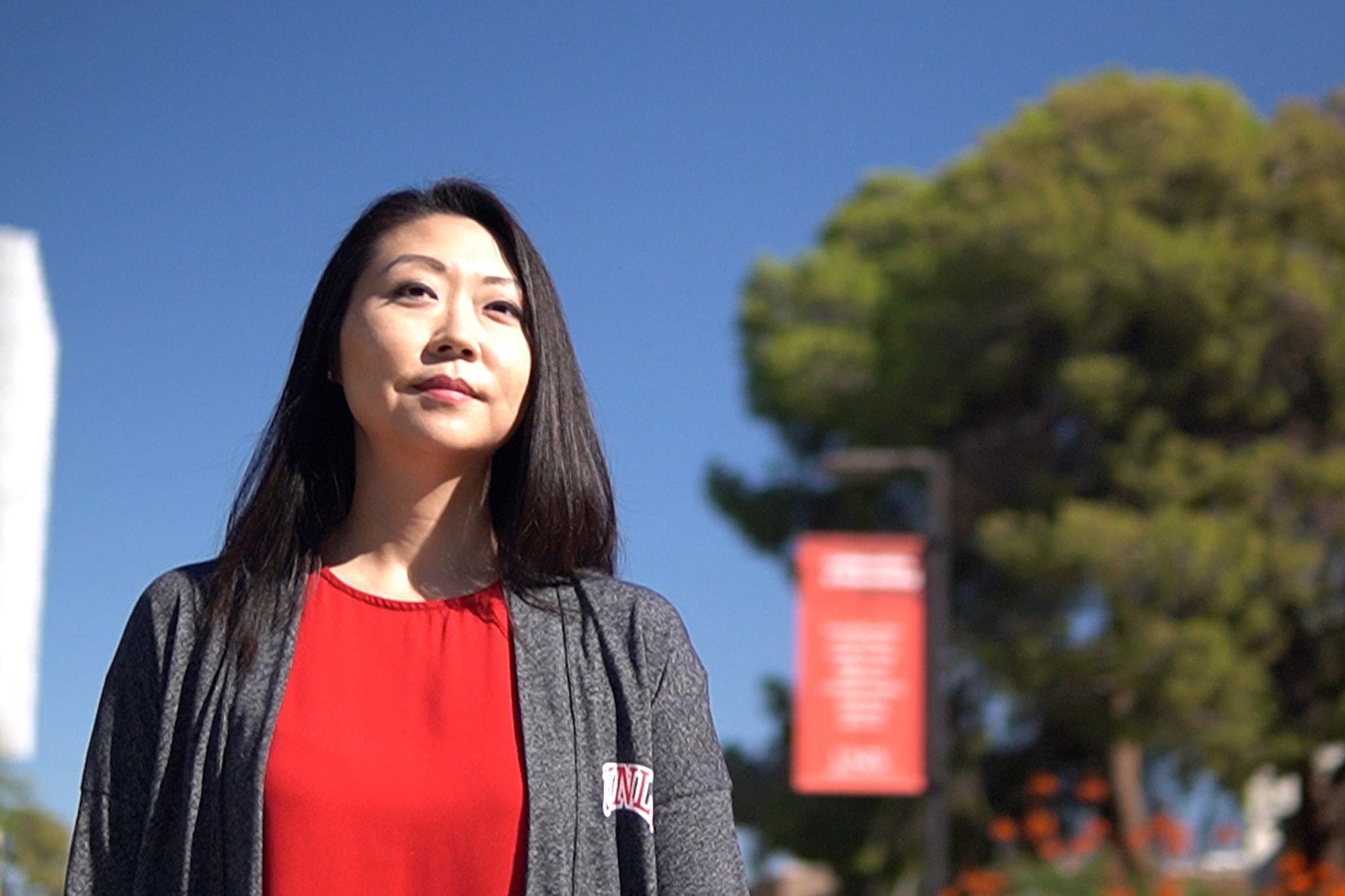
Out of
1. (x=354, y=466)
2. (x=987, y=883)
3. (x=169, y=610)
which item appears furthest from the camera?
(x=987, y=883)


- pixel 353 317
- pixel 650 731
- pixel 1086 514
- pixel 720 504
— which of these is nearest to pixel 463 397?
pixel 353 317

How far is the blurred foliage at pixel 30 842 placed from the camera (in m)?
4.03

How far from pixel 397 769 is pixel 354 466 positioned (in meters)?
0.46

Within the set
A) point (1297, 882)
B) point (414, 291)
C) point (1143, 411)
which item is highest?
point (1143, 411)

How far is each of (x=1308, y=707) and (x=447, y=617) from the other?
22.1 metres

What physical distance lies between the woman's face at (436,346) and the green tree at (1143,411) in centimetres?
2016

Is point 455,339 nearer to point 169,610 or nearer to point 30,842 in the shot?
point 169,610

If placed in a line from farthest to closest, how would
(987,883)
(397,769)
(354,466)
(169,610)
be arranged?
(987,883) < (354,466) < (169,610) < (397,769)

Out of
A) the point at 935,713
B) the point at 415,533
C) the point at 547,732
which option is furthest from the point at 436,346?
the point at 935,713

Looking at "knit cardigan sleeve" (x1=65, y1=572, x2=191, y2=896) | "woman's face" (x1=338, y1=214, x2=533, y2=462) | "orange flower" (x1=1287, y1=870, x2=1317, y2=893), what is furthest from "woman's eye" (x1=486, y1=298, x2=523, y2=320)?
"orange flower" (x1=1287, y1=870, x2=1317, y2=893)

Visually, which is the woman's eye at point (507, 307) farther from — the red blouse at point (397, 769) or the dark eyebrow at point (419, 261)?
the red blouse at point (397, 769)

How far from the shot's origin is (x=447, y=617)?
2.12 m

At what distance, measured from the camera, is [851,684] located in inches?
502

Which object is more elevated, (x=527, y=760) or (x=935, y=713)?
(x=527, y=760)
